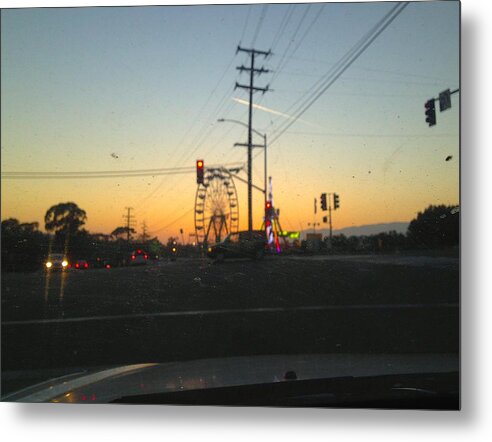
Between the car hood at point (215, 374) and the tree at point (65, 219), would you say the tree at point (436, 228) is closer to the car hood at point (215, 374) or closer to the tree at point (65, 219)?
the car hood at point (215, 374)

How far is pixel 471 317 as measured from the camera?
133 inches

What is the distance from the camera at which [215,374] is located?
2787 millimetres

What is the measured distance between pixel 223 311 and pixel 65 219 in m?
2.44

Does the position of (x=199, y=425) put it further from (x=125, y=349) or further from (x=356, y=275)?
(x=356, y=275)

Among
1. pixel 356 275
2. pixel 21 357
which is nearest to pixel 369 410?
pixel 21 357

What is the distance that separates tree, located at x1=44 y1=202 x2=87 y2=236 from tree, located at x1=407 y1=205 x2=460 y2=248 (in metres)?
3.42

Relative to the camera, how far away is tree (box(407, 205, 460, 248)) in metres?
3.87

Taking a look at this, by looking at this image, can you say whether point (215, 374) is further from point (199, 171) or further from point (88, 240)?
point (88, 240)

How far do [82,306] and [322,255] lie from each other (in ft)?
11.3

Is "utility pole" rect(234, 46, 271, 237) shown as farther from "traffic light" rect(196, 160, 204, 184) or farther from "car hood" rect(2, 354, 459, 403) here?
"car hood" rect(2, 354, 459, 403)

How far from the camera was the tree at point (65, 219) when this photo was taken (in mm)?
5051

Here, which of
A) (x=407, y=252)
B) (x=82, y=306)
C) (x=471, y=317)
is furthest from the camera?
(x=82, y=306)

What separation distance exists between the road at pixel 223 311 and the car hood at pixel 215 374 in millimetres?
1247

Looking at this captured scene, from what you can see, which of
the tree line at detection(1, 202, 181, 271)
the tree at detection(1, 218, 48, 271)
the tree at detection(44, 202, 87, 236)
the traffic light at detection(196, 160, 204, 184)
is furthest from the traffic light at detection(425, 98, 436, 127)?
the tree at detection(1, 218, 48, 271)
